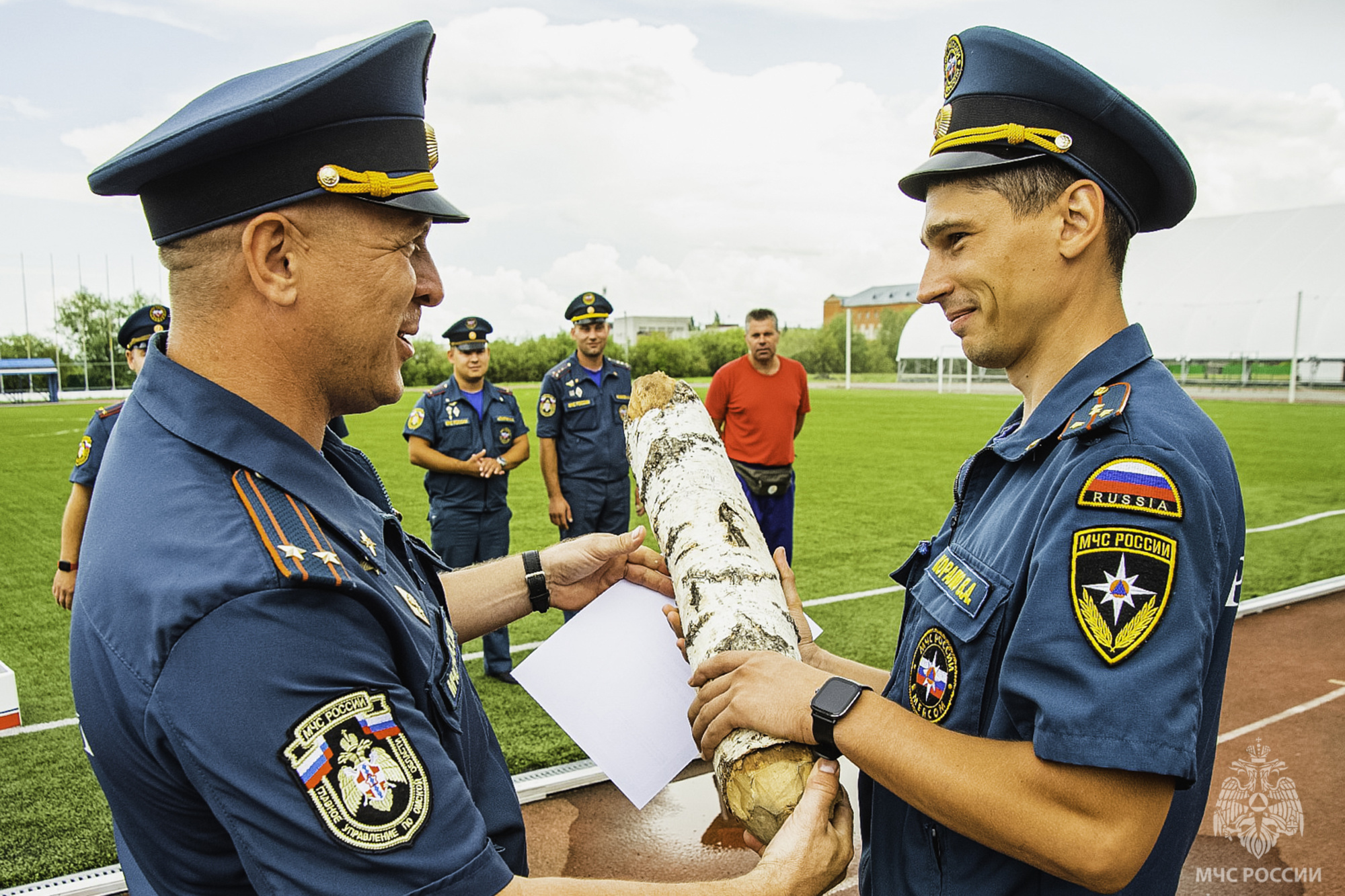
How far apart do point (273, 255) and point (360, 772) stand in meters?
0.81

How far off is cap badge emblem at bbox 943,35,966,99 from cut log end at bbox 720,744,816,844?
1.46 meters

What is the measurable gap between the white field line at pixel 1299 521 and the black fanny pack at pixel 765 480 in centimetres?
646

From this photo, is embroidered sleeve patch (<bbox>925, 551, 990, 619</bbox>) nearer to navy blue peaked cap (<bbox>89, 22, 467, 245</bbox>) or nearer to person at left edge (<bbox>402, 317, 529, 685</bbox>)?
navy blue peaked cap (<bbox>89, 22, 467, 245</bbox>)

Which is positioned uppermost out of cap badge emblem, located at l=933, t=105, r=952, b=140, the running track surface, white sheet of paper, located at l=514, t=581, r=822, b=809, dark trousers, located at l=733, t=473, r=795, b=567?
cap badge emblem, located at l=933, t=105, r=952, b=140

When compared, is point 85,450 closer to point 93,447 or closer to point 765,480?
point 93,447

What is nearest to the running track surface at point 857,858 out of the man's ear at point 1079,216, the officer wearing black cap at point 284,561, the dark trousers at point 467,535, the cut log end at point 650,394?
the cut log end at point 650,394

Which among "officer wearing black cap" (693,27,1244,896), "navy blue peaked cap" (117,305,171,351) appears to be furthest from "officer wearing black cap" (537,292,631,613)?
"officer wearing black cap" (693,27,1244,896)

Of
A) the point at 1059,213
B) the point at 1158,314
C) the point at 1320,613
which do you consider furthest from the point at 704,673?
the point at 1158,314

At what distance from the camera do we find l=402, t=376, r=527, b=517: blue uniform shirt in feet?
20.9

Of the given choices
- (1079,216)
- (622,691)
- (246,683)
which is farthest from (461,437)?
(246,683)

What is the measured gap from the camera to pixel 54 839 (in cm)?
354

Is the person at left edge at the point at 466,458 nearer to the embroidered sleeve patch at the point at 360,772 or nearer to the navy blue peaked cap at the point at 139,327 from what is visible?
the navy blue peaked cap at the point at 139,327

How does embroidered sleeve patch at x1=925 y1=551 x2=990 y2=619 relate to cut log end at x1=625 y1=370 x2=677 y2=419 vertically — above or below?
below

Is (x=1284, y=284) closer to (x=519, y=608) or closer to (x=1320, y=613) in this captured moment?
(x=1320, y=613)
